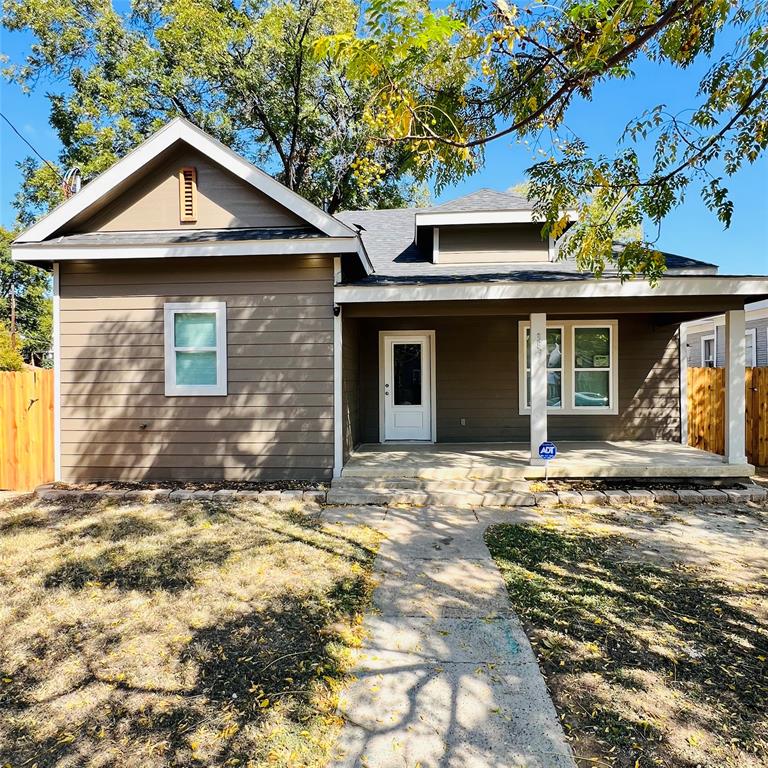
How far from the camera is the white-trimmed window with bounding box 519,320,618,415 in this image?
8.87 metres

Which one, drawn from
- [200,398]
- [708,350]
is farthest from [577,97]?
[708,350]

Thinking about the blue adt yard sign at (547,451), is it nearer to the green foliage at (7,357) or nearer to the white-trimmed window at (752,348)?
the green foliage at (7,357)

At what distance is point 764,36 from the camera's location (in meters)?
3.78

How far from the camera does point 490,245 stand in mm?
8445

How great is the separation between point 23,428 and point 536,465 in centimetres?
736

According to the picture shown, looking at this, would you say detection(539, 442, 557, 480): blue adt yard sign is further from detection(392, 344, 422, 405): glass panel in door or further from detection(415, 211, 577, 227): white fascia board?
detection(415, 211, 577, 227): white fascia board

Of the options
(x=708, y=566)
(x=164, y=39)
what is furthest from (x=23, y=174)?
(x=708, y=566)

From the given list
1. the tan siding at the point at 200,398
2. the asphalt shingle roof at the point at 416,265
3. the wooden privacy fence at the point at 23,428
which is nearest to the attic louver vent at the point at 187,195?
the tan siding at the point at 200,398

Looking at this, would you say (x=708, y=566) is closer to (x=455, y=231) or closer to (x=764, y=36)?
(x=764, y=36)

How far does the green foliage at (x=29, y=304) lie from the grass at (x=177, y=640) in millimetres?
29121

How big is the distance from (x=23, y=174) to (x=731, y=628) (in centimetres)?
2612

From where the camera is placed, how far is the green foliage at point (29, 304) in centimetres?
2773

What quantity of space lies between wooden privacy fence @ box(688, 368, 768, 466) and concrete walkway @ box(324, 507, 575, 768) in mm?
6870

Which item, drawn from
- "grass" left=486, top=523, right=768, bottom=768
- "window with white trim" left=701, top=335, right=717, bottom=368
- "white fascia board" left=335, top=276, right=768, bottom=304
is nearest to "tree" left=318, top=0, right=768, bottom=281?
"white fascia board" left=335, top=276, right=768, bottom=304
